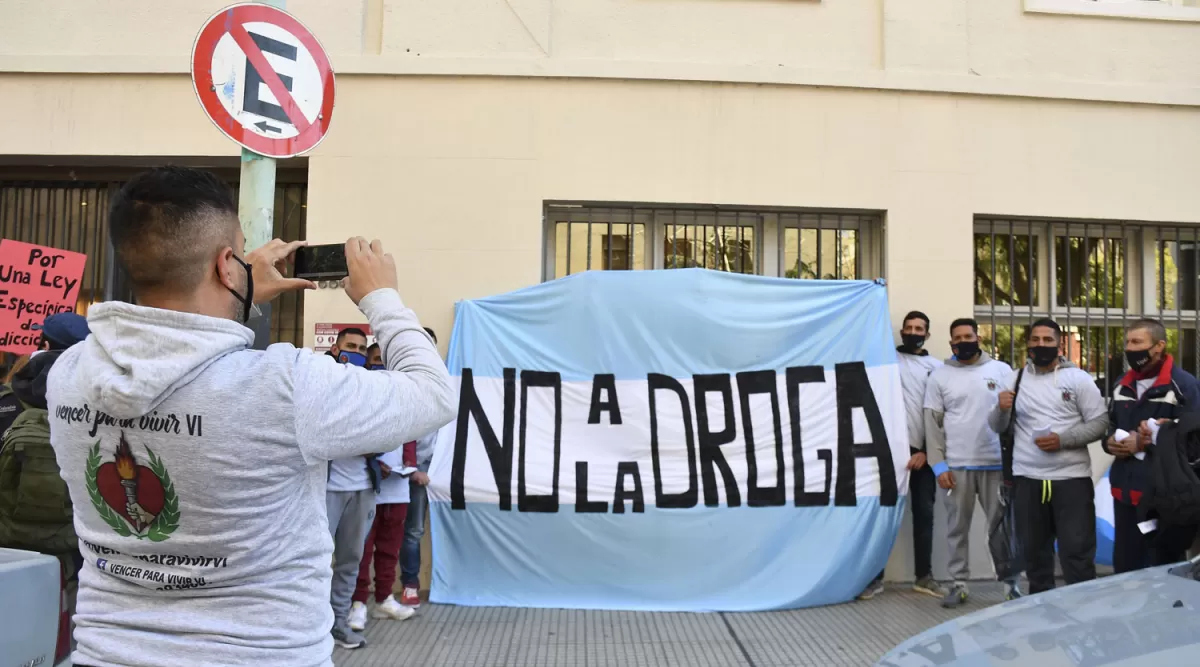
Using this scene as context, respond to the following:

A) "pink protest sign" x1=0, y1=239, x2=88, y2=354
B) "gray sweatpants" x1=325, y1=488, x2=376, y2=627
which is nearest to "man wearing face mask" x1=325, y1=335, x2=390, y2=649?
"gray sweatpants" x1=325, y1=488, x2=376, y2=627

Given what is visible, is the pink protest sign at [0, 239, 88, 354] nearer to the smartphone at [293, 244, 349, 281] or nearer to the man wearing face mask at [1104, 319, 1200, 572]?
the smartphone at [293, 244, 349, 281]

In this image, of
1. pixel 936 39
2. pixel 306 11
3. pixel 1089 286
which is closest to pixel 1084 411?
pixel 1089 286

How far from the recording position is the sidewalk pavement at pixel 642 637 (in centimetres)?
488

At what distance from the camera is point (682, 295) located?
20.2 ft

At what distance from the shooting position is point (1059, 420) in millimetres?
5750

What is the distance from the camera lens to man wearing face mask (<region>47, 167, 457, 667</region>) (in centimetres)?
147

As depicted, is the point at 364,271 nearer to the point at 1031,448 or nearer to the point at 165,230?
the point at 165,230

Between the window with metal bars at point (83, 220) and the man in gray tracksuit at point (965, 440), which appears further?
the window with metal bars at point (83, 220)

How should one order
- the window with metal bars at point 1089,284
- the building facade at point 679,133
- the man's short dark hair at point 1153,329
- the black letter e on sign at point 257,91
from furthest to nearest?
the window with metal bars at point 1089,284 → the building facade at point 679,133 → the man's short dark hair at point 1153,329 → the black letter e on sign at point 257,91

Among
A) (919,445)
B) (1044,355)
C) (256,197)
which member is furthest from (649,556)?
(256,197)

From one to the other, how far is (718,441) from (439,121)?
3218 millimetres

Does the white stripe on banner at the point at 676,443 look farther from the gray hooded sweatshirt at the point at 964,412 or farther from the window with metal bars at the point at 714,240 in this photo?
the window with metal bars at the point at 714,240

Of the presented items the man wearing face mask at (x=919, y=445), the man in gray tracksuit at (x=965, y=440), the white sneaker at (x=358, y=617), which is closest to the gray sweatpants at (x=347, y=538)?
the white sneaker at (x=358, y=617)

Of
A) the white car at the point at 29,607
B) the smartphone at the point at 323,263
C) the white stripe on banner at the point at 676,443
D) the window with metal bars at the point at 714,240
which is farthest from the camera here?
the window with metal bars at the point at 714,240
